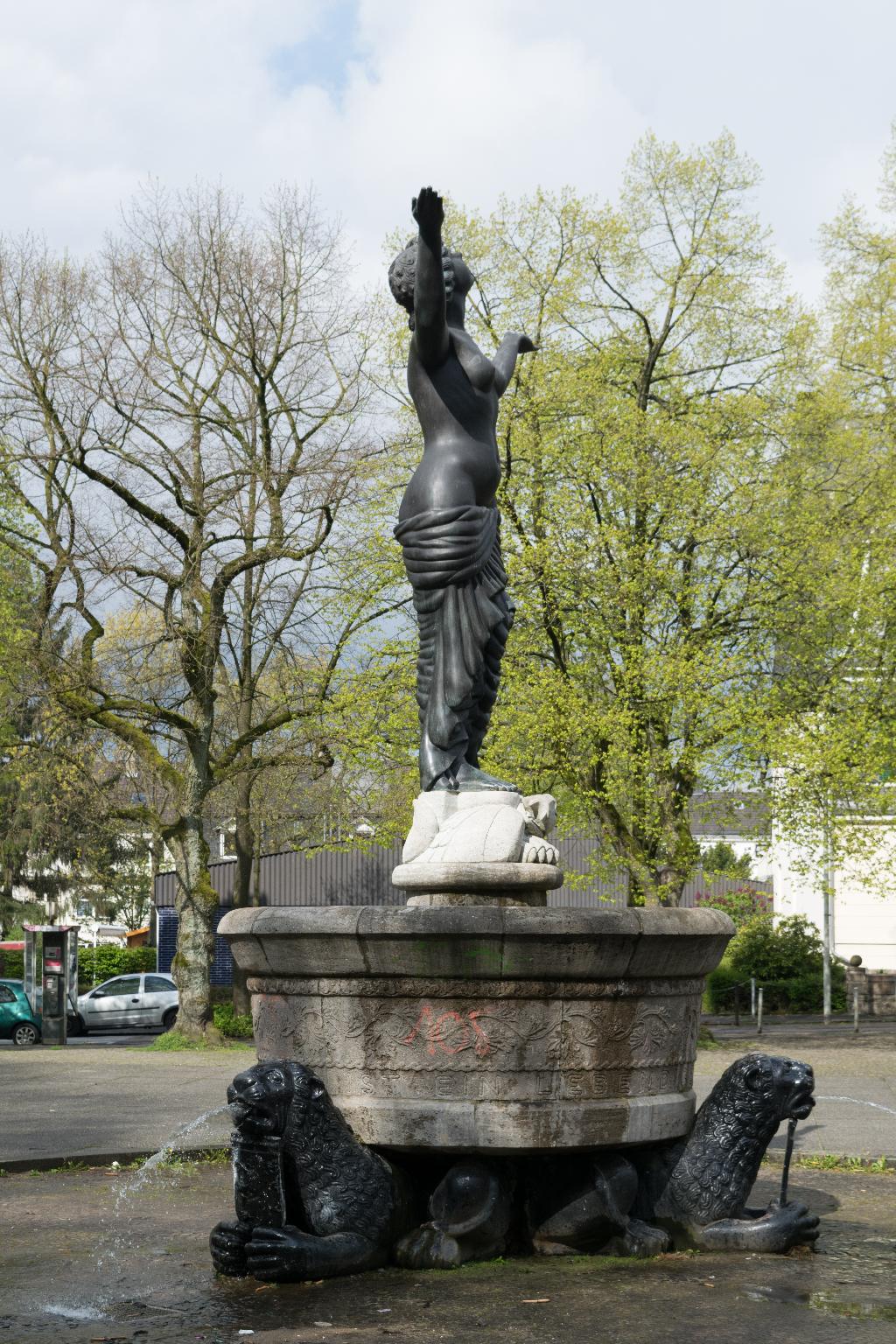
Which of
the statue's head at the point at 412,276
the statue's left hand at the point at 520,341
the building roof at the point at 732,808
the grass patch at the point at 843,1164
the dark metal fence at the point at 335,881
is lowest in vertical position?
the grass patch at the point at 843,1164

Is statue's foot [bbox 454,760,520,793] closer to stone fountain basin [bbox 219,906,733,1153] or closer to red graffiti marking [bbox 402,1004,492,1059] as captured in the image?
Answer: stone fountain basin [bbox 219,906,733,1153]

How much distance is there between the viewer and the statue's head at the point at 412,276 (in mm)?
7594

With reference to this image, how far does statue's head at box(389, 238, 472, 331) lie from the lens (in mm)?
7594

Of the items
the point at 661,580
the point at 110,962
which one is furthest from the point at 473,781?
the point at 110,962

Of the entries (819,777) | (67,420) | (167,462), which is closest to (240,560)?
(167,462)

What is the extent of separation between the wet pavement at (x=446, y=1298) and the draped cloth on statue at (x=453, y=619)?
248 cm

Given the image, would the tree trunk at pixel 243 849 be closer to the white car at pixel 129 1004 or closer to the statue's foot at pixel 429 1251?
the white car at pixel 129 1004

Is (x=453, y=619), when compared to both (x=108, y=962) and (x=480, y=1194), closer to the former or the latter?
(x=480, y=1194)

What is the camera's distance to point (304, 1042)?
6.46 meters

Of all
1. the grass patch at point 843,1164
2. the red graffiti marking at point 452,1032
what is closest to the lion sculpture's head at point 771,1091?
the red graffiti marking at point 452,1032

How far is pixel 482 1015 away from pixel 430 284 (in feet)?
11.3

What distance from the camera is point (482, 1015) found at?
6148mm

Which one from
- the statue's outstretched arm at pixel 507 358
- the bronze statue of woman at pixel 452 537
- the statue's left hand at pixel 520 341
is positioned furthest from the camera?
the statue's left hand at pixel 520 341

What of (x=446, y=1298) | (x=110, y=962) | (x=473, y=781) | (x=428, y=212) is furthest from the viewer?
(x=110, y=962)
